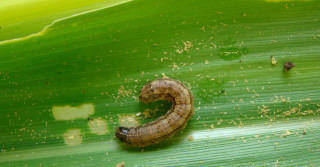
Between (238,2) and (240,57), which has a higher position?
(238,2)

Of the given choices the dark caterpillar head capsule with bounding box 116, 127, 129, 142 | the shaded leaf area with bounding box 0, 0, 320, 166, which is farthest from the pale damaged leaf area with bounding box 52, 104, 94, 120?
the dark caterpillar head capsule with bounding box 116, 127, 129, 142

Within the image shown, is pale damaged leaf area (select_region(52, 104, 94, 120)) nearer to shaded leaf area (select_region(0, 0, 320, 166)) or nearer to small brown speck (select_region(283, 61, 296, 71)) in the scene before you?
shaded leaf area (select_region(0, 0, 320, 166))

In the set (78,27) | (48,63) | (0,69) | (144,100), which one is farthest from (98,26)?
(0,69)

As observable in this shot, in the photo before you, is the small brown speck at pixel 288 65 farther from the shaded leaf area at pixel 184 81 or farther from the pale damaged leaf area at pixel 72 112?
the pale damaged leaf area at pixel 72 112

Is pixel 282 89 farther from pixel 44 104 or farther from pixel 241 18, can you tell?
pixel 44 104

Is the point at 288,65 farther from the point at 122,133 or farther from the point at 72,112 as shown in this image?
the point at 72,112

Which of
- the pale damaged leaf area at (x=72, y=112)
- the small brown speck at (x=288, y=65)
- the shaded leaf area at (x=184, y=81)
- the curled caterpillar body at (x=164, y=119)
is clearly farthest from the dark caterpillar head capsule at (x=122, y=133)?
the small brown speck at (x=288, y=65)

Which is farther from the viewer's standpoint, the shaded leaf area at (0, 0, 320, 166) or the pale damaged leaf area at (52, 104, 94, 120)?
the pale damaged leaf area at (52, 104, 94, 120)

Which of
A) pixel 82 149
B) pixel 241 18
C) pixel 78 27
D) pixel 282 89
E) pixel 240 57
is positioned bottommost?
pixel 82 149
